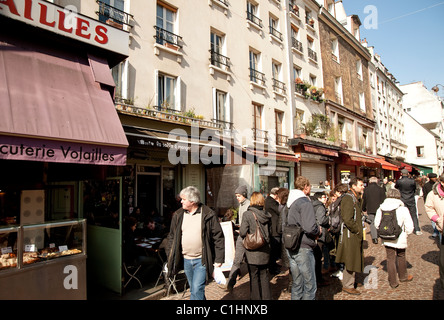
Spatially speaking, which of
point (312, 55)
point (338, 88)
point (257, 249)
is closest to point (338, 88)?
point (338, 88)

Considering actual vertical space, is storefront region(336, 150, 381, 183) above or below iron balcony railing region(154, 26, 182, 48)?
below

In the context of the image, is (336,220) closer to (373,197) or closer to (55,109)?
(373,197)

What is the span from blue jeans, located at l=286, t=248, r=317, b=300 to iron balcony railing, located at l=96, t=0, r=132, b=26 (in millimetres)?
8252

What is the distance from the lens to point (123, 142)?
442 cm

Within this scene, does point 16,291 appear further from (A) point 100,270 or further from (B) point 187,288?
(B) point 187,288

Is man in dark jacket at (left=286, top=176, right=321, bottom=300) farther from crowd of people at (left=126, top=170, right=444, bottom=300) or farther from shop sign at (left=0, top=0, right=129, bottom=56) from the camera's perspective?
shop sign at (left=0, top=0, right=129, bottom=56)

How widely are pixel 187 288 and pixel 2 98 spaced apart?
4.42 metres

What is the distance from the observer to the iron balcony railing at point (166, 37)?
9594mm

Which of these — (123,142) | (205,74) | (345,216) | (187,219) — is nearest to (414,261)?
(345,216)

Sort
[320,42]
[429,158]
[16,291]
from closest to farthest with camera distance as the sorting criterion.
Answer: [16,291] → [320,42] → [429,158]

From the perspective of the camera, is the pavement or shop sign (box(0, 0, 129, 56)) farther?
the pavement

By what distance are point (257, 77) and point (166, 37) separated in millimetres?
5469

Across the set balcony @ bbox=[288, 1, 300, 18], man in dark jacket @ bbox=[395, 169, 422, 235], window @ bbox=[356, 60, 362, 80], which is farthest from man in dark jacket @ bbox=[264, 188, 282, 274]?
window @ bbox=[356, 60, 362, 80]

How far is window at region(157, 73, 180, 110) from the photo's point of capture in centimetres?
945
